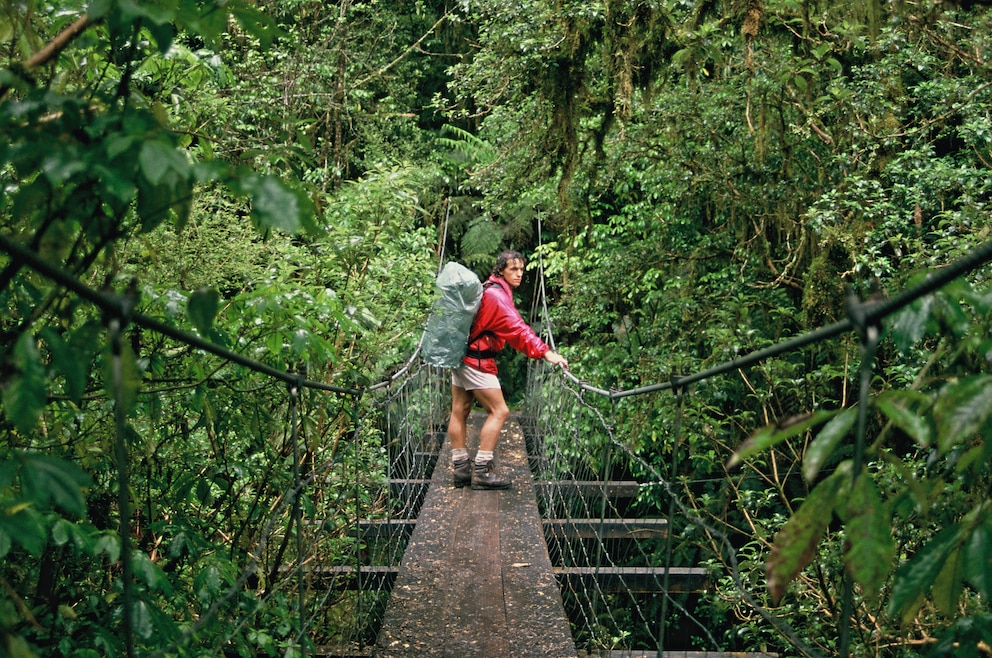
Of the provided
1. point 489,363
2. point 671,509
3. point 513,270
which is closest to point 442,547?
point 489,363

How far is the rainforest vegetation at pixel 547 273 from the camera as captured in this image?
0.96 m

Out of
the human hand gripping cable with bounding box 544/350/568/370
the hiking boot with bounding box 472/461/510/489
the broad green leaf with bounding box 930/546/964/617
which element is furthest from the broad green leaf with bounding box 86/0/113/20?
the hiking boot with bounding box 472/461/510/489

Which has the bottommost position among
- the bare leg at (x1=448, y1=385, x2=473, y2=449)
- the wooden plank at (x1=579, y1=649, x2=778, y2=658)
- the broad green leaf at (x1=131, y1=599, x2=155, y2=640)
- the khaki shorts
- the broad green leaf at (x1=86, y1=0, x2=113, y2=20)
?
the wooden plank at (x1=579, y1=649, x2=778, y2=658)

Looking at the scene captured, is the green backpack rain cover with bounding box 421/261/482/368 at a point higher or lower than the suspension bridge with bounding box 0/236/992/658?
higher

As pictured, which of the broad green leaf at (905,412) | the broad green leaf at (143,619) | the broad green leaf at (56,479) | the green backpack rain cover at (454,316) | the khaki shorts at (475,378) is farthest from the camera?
the khaki shorts at (475,378)

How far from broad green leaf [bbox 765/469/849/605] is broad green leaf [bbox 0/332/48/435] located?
2.43 feet

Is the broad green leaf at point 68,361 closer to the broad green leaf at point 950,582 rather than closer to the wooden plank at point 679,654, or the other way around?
the broad green leaf at point 950,582

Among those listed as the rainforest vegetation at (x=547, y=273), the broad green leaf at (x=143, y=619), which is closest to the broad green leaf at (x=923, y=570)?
the rainforest vegetation at (x=547, y=273)

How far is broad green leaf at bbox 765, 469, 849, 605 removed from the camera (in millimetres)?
826

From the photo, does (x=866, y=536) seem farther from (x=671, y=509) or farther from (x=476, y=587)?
(x=476, y=587)

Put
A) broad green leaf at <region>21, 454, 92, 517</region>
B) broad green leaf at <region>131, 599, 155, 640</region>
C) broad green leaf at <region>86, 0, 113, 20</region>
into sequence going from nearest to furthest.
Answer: broad green leaf at <region>21, 454, 92, 517</region> → broad green leaf at <region>86, 0, 113, 20</region> → broad green leaf at <region>131, 599, 155, 640</region>

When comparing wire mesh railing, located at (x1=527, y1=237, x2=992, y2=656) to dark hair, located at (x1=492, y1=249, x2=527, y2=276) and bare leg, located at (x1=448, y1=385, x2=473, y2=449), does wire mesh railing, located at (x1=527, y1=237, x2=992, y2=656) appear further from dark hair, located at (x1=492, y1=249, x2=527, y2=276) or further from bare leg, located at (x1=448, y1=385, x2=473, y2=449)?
dark hair, located at (x1=492, y1=249, x2=527, y2=276)

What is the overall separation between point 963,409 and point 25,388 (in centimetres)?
91

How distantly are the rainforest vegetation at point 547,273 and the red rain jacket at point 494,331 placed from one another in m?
0.34
